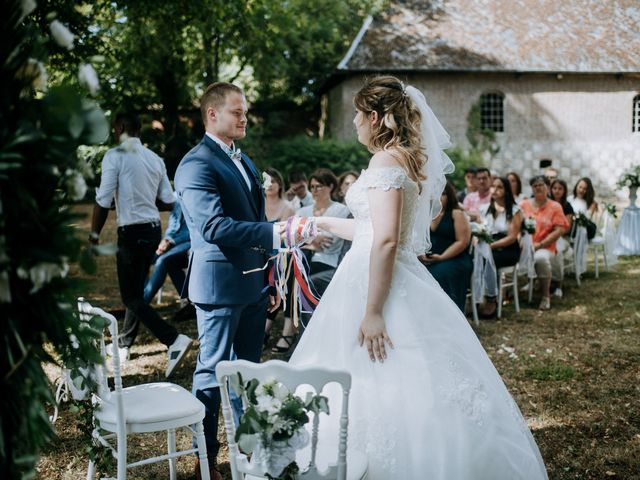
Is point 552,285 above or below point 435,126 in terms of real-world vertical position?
below

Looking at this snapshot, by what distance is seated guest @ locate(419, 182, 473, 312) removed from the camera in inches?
277

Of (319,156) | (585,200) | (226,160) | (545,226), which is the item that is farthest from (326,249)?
(319,156)

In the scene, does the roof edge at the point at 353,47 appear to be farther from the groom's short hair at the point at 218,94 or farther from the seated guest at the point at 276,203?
the groom's short hair at the point at 218,94

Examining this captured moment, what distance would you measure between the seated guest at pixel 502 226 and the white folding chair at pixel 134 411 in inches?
221

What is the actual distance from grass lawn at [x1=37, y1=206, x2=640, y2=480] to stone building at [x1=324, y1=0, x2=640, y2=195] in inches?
592

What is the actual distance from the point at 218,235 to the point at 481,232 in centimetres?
507

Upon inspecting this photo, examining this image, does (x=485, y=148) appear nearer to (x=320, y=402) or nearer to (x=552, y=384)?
(x=552, y=384)

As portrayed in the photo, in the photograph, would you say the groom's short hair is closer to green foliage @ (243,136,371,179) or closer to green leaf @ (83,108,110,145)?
green leaf @ (83,108,110,145)

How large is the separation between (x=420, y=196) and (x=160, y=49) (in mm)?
17200

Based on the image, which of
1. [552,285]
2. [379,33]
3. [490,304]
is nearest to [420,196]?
[490,304]

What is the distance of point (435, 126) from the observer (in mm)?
3451

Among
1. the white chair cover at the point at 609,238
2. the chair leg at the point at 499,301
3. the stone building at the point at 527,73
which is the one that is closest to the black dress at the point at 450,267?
the chair leg at the point at 499,301

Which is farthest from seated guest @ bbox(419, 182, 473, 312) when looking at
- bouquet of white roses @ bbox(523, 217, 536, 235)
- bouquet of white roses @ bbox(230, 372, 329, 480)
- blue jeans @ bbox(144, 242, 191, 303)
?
bouquet of white roses @ bbox(230, 372, 329, 480)

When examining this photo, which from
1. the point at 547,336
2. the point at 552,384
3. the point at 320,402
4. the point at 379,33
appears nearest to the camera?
the point at 320,402
